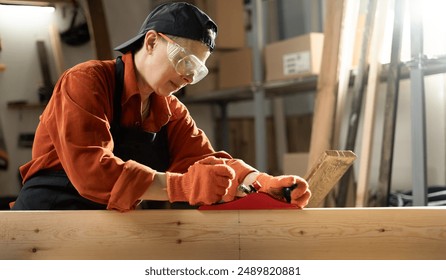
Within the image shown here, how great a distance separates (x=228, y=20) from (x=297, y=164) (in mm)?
1342

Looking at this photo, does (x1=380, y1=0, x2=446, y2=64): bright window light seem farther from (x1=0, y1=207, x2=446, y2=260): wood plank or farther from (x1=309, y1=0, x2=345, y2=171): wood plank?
(x1=0, y1=207, x2=446, y2=260): wood plank

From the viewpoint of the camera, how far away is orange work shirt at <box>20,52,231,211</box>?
1473 millimetres

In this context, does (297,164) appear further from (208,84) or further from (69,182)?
(69,182)

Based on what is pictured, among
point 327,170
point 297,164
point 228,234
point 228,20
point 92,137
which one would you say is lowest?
point 297,164

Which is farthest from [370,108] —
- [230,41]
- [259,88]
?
[230,41]

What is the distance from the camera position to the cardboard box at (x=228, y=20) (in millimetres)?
4457

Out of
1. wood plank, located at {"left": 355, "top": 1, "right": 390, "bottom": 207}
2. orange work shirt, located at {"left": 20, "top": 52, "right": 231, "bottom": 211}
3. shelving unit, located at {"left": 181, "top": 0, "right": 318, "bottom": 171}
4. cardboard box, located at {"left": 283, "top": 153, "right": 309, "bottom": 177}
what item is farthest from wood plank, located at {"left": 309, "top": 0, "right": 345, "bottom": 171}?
orange work shirt, located at {"left": 20, "top": 52, "right": 231, "bottom": 211}

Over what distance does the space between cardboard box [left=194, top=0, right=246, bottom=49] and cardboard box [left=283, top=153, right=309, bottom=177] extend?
1.12 meters

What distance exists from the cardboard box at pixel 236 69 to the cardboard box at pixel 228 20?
0.10 m

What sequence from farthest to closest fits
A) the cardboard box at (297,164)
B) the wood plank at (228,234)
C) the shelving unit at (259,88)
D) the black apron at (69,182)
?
1. the shelving unit at (259,88)
2. the cardboard box at (297,164)
3. the black apron at (69,182)
4. the wood plank at (228,234)

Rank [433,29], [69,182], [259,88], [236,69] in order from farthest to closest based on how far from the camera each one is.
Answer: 1. [236,69]
2. [259,88]
3. [433,29]
4. [69,182]

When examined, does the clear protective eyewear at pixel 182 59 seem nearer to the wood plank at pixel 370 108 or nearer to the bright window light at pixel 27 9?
the wood plank at pixel 370 108

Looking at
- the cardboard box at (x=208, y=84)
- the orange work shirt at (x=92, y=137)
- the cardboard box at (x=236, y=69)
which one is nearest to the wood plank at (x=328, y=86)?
the cardboard box at (x=236, y=69)

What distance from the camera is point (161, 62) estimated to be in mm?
1597
